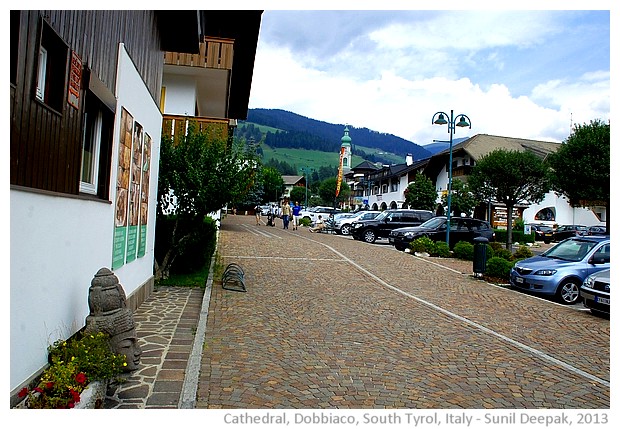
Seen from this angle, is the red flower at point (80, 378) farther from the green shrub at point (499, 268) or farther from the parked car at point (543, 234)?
the parked car at point (543, 234)

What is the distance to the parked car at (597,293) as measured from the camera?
1080cm

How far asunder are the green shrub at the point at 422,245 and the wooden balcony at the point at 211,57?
10184 millimetres

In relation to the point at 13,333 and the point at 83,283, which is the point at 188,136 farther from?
the point at 13,333

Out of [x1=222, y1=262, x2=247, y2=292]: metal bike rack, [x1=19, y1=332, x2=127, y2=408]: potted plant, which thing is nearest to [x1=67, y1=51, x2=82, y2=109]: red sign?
[x1=19, y1=332, x2=127, y2=408]: potted plant

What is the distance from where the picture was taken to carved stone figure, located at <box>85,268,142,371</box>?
5.36 m

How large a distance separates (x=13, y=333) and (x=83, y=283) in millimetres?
1755

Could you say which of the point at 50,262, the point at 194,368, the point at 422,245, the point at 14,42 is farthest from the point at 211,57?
the point at 14,42

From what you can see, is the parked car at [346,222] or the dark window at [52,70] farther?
the parked car at [346,222]

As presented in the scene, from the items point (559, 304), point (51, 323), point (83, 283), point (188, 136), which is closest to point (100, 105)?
point (83, 283)

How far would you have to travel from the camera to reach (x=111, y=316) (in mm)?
5438

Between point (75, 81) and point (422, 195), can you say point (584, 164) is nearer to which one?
point (422, 195)

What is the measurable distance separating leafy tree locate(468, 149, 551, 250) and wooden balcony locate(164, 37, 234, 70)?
49.3 ft

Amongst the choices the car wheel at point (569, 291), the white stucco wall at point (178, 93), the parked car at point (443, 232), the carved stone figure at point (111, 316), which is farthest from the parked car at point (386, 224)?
the carved stone figure at point (111, 316)

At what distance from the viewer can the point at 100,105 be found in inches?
264
